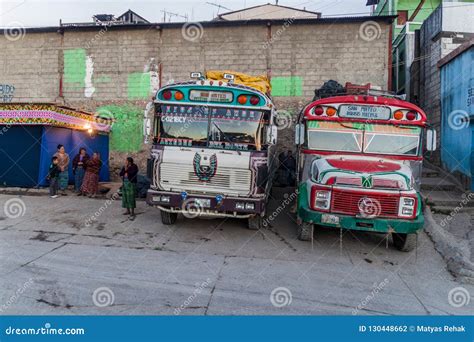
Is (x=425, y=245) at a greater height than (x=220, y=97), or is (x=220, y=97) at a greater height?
(x=220, y=97)

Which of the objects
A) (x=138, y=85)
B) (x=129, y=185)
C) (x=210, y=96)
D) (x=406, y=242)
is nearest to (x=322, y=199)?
(x=406, y=242)

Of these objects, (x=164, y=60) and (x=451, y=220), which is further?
(x=164, y=60)

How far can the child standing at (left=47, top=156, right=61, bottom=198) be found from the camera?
11.5 metres

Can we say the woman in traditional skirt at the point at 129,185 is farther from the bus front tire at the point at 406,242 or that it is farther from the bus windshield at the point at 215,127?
the bus front tire at the point at 406,242

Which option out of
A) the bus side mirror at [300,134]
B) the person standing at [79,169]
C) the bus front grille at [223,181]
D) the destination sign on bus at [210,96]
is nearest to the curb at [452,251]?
the bus side mirror at [300,134]

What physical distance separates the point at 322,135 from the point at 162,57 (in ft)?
35.4

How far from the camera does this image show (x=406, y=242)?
24.1ft

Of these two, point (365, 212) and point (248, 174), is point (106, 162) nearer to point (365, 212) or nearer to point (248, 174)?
point (248, 174)

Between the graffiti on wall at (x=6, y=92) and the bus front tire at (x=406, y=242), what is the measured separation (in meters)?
18.0

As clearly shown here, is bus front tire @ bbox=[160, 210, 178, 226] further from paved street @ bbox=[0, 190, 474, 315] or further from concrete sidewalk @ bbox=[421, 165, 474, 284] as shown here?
concrete sidewalk @ bbox=[421, 165, 474, 284]

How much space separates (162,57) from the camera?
16156 millimetres

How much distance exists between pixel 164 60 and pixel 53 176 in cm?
738

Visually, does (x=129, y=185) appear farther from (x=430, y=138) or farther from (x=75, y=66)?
(x=75, y=66)

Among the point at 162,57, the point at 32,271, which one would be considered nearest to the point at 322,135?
the point at 32,271
